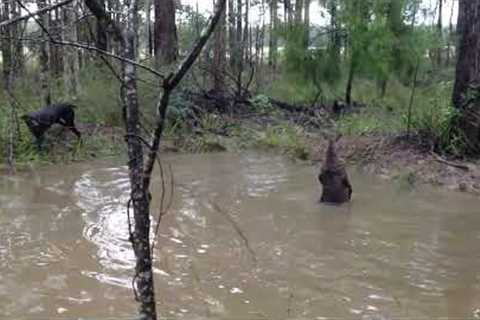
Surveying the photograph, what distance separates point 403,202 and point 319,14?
600cm

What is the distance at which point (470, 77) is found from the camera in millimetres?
8000

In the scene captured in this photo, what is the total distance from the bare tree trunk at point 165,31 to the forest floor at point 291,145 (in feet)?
5.50

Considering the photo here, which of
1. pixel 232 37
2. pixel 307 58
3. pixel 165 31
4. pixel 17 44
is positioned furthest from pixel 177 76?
pixel 232 37

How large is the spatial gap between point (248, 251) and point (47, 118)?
16.2 ft

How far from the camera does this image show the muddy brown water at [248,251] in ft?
13.3

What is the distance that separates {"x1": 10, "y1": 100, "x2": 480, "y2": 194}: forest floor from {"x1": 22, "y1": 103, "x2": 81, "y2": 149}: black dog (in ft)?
0.91

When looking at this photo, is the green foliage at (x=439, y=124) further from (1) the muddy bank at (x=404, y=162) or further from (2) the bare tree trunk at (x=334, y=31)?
(2) the bare tree trunk at (x=334, y=31)

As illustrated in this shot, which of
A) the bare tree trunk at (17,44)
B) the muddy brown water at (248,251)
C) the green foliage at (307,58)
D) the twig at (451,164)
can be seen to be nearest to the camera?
the bare tree trunk at (17,44)

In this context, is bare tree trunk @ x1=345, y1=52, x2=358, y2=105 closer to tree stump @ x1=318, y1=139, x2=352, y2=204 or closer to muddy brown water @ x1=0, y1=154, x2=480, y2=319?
muddy brown water @ x1=0, y1=154, x2=480, y2=319

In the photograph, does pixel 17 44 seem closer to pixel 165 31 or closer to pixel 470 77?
pixel 470 77

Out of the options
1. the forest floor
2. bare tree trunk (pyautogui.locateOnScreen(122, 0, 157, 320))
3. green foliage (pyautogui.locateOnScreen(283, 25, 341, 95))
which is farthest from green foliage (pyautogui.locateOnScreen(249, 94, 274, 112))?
bare tree trunk (pyautogui.locateOnScreen(122, 0, 157, 320))

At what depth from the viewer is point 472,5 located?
787 cm

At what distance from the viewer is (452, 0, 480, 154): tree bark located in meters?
7.93

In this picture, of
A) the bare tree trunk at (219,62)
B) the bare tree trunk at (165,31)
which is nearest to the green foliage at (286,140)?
the bare tree trunk at (219,62)
